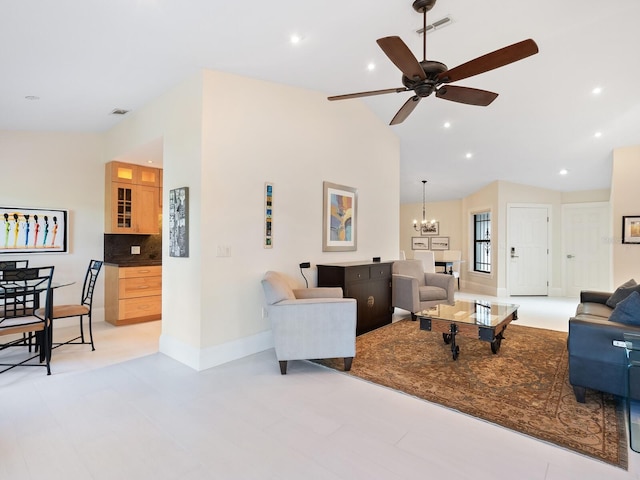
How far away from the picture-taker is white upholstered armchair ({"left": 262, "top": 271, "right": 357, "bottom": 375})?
305cm

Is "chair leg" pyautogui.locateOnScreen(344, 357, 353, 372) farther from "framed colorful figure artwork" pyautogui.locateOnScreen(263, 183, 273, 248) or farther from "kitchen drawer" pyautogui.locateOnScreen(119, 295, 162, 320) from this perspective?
"kitchen drawer" pyautogui.locateOnScreen(119, 295, 162, 320)

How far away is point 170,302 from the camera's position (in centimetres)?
364

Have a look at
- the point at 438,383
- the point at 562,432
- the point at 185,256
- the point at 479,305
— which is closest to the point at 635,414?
the point at 562,432

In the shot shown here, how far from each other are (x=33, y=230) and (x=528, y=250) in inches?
361

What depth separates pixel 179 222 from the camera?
11.4ft

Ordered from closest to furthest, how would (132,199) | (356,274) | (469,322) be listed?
(469,322), (356,274), (132,199)

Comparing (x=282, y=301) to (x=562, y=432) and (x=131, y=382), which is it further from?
(x=562, y=432)

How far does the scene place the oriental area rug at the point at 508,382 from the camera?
84.8 inches

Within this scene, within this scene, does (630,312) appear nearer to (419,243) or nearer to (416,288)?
(416,288)

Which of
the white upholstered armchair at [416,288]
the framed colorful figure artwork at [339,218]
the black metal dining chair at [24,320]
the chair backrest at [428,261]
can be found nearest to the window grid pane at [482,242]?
the chair backrest at [428,261]

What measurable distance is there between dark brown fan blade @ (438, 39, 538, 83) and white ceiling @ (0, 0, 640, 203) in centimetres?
87

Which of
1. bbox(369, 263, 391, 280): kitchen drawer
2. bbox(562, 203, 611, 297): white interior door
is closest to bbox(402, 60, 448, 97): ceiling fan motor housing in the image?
bbox(369, 263, 391, 280): kitchen drawer

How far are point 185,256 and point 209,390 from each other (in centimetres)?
134

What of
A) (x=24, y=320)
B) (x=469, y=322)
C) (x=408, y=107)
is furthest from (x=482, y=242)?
(x=24, y=320)
